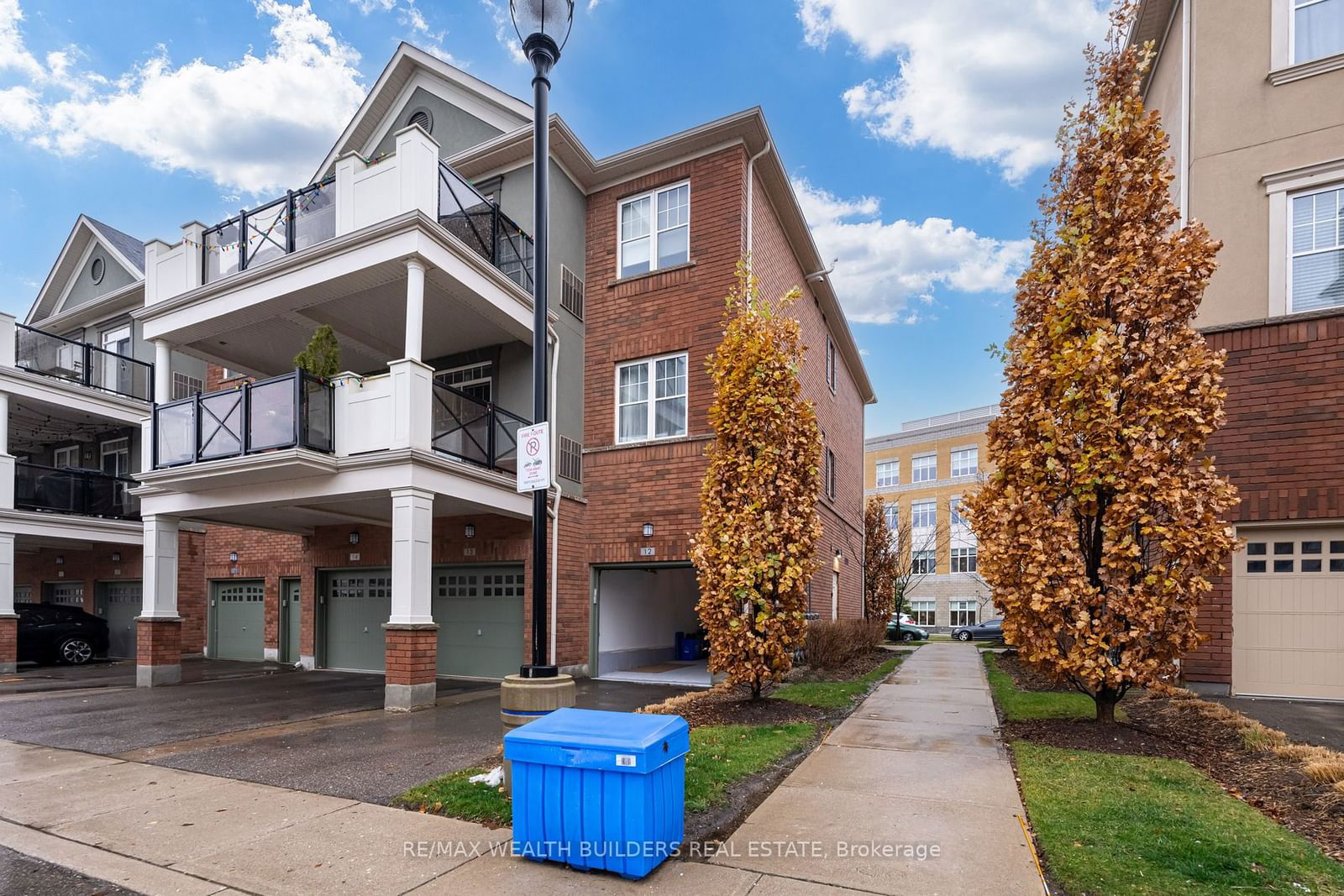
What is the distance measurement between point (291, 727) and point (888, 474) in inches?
1786

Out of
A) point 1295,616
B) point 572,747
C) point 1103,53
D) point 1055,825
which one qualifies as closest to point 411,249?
point 572,747

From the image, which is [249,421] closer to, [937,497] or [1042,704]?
[1042,704]

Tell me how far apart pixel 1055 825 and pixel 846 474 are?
17.5 meters

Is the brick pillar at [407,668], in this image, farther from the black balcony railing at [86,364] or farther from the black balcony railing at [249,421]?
the black balcony railing at [86,364]

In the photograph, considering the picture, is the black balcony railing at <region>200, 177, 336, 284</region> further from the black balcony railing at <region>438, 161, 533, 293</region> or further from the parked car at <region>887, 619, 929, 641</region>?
the parked car at <region>887, 619, 929, 641</region>

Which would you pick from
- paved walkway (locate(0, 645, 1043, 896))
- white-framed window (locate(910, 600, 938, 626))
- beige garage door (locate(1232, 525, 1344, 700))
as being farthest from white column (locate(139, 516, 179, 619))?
white-framed window (locate(910, 600, 938, 626))

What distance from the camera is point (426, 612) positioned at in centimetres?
1023

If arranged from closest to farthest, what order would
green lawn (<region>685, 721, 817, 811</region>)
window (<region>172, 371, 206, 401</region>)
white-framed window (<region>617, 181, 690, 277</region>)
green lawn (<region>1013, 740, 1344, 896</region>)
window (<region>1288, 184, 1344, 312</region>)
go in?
1. green lawn (<region>1013, 740, 1344, 896</region>)
2. green lawn (<region>685, 721, 817, 811</region>)
3. window (<region>1288, 184, 1344, 312</region>)
4. white-framed window (<region>617, 181, 690, 277</region>)
5. window (<region>172, 371, 206, 401</region>)

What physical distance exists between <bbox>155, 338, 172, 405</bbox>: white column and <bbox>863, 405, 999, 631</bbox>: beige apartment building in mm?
35196

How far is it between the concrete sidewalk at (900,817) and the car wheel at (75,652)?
1878 cm

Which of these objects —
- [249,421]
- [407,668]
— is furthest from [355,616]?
[407,668]

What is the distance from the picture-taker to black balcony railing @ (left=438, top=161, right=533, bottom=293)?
11953mm

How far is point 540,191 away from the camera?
6.01m

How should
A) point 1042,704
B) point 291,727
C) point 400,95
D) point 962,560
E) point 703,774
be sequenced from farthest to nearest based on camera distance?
point 962,560 < point 400,95 < point 1042,704 < point 291,727 < point 703,774
